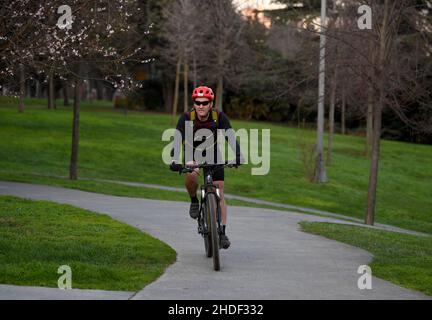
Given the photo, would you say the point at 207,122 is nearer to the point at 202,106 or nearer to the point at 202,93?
the point at 202,106

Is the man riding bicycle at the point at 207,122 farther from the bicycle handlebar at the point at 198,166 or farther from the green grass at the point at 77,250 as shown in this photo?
the green grass at the point at 77,250

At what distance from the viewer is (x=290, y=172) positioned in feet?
115

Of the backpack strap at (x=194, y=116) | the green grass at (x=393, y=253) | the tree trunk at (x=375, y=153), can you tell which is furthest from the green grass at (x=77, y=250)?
the tree trunk at (x=375, y=153)

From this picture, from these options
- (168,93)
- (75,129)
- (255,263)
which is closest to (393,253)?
(255,263)

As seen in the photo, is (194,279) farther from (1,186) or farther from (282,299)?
(1,186)

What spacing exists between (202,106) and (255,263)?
6.49 ft

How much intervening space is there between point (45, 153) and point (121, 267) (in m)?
25.2

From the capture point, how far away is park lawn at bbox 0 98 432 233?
28.2m

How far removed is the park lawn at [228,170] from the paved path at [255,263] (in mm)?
7415

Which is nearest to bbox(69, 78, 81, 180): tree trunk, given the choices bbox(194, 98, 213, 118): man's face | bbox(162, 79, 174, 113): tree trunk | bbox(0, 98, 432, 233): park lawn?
bbox(0, 98, 432, 233): park lawn

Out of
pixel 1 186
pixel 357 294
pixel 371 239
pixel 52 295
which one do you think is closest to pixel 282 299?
pixel 357 294

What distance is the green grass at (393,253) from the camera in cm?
960

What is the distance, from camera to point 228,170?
34.3 metres

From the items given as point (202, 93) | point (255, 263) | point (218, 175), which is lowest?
point (255, 263)
